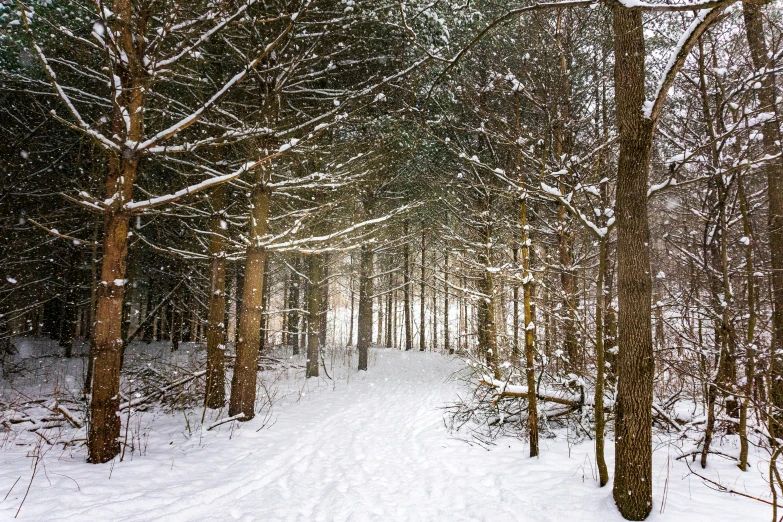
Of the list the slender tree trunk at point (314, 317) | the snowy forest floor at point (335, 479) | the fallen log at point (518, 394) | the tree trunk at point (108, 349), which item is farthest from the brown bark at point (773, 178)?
the slender tree trunk at point (314, 317)

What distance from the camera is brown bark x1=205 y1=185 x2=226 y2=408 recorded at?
23.6 ft

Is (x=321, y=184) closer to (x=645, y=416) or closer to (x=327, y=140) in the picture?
(x=327, y=140)

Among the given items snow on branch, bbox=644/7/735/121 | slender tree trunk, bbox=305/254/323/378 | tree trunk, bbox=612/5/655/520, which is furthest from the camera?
slender tree trunk, bbox=305/254/323/378

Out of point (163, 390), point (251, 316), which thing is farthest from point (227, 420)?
point (163, 390)

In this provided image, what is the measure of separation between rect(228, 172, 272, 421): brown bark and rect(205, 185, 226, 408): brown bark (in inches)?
Result: 25.1

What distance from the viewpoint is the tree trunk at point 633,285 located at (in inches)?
122

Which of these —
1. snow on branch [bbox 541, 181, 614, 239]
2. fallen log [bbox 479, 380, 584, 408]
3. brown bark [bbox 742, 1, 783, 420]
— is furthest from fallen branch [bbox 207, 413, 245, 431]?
brown bark [bbox 742, 1, 783, 420]

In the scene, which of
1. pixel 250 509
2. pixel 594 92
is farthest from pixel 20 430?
pixel 594 92

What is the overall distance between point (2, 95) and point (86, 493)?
11.2 metres

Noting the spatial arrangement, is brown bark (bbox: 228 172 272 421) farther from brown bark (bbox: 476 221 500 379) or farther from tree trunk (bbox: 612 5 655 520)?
tree trunk (bbox: 612 5 655 520)

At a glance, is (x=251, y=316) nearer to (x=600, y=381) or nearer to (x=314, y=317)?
(x=314, y=317)

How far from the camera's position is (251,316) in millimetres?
6926

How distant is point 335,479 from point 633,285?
12.6ft

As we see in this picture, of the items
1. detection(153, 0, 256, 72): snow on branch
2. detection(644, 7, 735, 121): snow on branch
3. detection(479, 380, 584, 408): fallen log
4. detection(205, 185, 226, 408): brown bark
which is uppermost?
Result: detection(153, 0, 256, 72): snow on branch
